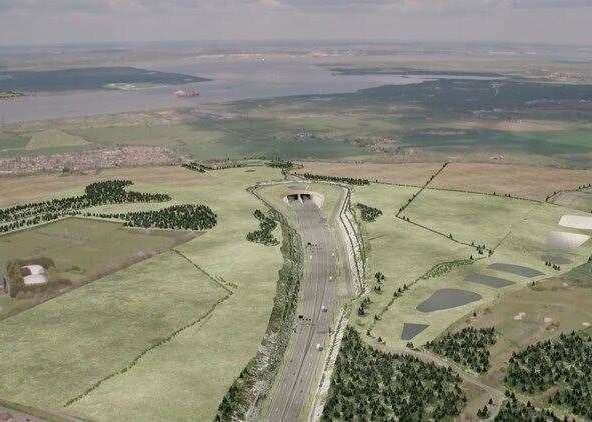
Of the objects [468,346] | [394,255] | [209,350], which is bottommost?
[209,350]

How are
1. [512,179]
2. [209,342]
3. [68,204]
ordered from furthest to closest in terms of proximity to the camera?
1. [512,179]
2. [68,204]
3. [209,342]

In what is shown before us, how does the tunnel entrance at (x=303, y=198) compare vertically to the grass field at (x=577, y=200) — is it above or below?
above

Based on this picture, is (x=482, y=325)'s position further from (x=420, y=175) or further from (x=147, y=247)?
(x=420, y=175)

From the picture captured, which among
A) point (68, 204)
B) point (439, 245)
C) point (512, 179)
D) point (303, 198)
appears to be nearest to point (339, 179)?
point (303, 198)

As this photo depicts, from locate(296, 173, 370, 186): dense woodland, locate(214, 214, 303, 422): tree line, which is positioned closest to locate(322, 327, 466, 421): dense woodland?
locate(214, 214, 303, 422): tree line

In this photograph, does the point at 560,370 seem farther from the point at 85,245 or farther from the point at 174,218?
the point at 85,245

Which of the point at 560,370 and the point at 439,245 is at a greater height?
the point at 439,245

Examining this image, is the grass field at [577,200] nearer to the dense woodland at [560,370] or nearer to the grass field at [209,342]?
the dense woodland at [560,370]

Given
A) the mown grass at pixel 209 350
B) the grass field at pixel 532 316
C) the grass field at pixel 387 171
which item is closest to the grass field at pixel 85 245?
the mown grass at pixel 209 350
